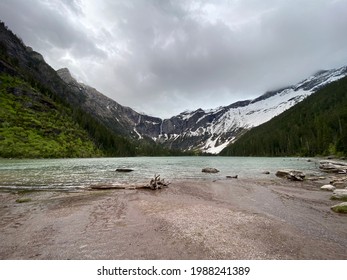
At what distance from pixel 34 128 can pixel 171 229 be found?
14060cm

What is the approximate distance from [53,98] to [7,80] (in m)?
36.9

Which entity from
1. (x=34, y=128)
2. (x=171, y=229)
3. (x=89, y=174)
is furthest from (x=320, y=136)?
(x=34, y=128)

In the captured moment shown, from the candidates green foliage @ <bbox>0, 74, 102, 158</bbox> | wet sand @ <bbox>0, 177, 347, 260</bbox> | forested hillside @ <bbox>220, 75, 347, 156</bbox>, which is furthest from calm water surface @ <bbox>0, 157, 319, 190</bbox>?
forested hillside @ <bbox>220, 75, 347, 156</bbox>

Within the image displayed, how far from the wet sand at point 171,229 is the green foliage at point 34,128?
103577mm

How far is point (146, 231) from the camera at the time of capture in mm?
11180

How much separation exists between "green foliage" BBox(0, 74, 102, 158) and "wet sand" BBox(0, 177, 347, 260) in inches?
4078

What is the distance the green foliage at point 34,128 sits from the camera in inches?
4129

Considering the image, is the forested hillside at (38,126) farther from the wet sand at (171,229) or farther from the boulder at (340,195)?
the boulder at (340,195)

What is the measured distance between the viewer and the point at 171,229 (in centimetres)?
1145

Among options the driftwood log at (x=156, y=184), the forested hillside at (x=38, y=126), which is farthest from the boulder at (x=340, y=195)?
the forested hillside at (x=38, y=126)

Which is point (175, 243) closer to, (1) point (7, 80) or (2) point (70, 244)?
(2) point (70, 244)

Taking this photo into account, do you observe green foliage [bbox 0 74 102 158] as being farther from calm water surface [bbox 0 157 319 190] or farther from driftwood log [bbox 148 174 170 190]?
driftwood log [bbox 148 174 170 190]

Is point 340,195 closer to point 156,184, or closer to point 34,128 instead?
point 156,184

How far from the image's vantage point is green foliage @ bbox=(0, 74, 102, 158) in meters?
105
